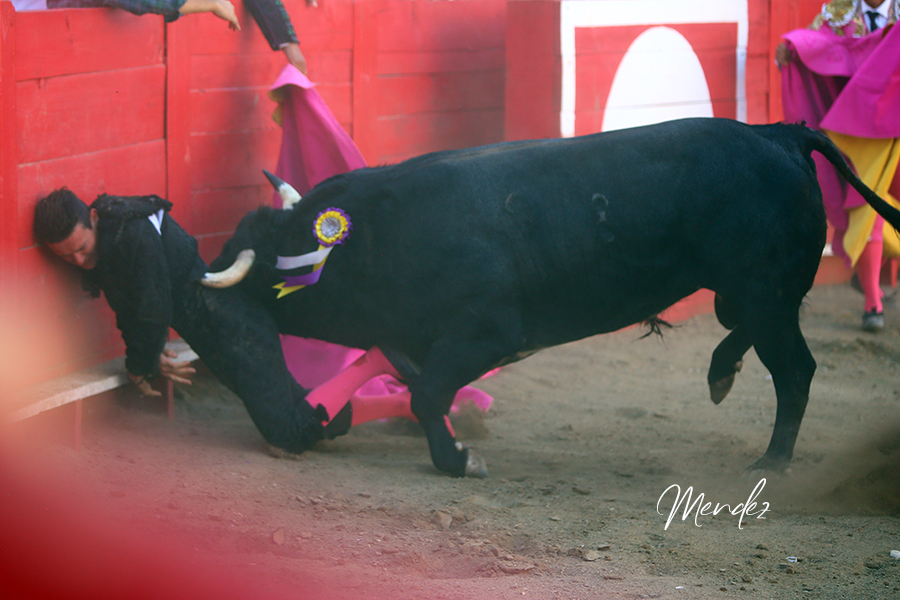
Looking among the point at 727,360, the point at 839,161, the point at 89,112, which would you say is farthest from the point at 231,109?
the point at 839,161

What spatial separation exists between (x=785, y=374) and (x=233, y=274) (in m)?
1.90

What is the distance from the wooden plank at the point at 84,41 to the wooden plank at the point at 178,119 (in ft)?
0.23

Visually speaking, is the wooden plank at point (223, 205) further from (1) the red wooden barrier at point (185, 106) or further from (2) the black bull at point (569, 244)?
(2) the black bull at point (569, 244)

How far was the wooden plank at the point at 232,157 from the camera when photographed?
3.95 meters

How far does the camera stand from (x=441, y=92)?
5117 millimetres

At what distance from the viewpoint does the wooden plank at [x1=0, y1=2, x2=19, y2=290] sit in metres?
2.86

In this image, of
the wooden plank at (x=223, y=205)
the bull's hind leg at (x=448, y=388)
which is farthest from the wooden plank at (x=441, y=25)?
the bull's hind leg at (x=448, y=388)

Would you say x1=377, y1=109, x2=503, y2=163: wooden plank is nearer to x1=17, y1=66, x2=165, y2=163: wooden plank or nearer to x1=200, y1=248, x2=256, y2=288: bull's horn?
x1=17, y1=66, x2=165, y2=163: wooden plank

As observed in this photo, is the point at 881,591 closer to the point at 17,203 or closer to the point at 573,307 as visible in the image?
the point at 573,307

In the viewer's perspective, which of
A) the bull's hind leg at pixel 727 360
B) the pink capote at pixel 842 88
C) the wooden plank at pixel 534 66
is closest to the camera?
the bull's hind leg at pixel 727 360

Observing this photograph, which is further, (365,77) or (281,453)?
(365,77)

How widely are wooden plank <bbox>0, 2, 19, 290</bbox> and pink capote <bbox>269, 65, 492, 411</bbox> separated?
1.13 m

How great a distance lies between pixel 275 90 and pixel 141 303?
1.27 metres

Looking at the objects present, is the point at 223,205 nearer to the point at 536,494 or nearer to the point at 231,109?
the point at 231,109
